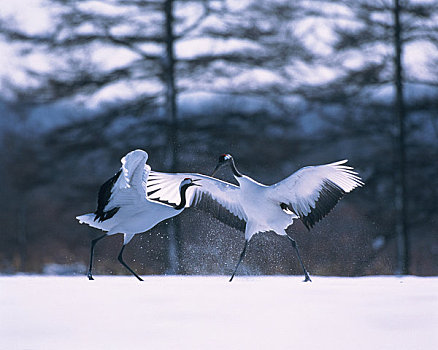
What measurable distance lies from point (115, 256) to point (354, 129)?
15.3ft

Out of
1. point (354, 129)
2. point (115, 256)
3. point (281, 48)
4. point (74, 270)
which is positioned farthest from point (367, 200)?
point (74, 270)

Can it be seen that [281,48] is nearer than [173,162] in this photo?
No

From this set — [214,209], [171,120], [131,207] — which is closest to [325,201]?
[214,209]

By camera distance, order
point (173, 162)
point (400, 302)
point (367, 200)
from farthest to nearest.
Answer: point (367, 200) < point (173, 162) < point (400, 302)

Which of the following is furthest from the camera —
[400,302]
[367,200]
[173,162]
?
[367,200]

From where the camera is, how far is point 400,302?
6602 millimetres

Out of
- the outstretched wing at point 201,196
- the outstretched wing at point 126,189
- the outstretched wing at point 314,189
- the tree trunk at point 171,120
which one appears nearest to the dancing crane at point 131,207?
the outstretched wing at point 126,189

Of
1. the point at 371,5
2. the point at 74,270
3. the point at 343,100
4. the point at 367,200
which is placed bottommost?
the point at 74,270

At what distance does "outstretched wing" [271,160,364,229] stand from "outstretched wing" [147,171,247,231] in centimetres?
75

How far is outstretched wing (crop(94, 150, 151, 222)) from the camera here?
701cm

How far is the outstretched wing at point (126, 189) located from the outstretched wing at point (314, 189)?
1323 mm

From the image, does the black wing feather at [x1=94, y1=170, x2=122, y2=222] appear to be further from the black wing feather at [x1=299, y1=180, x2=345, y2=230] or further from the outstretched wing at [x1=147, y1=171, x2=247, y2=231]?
the black wing feather at [x1=299, y1=180, x2=345, y2=230]

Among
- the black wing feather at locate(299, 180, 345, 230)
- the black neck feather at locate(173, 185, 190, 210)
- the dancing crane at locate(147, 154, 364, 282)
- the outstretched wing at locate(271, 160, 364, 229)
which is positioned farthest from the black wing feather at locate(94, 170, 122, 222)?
the black wing feather at locate(299, 180, 345, 230)

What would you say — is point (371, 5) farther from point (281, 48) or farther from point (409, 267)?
point (409, 267)
